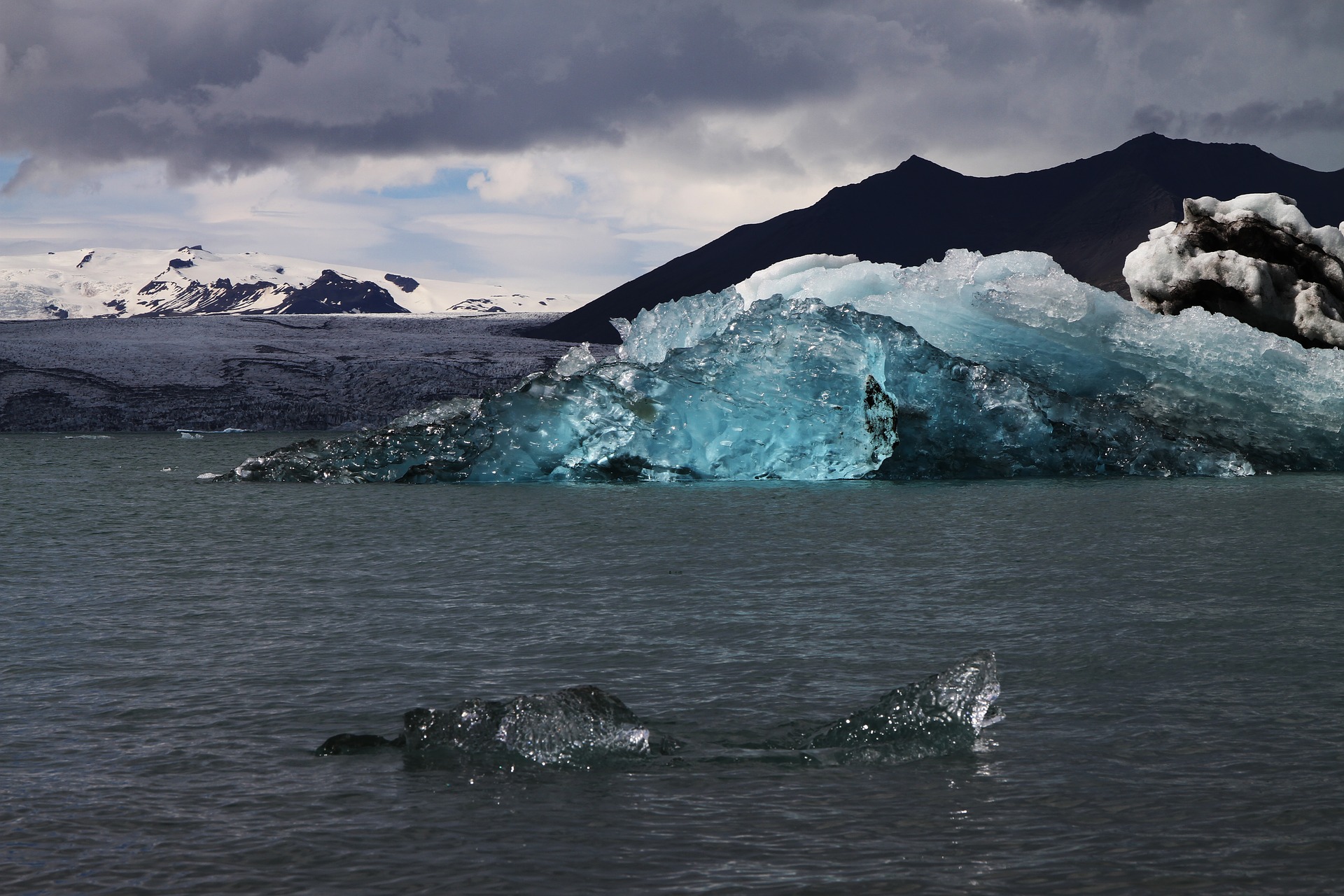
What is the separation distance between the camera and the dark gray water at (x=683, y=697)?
3482 millimetres

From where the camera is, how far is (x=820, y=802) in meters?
3.95

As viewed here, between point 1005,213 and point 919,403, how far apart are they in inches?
4373

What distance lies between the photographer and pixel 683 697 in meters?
5.27

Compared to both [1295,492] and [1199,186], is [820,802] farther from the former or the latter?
[1199,186]

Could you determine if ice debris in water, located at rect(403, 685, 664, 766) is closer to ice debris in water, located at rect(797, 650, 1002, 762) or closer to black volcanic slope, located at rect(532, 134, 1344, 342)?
ice debris in water, located at rect(797, 650, 1002, 762)

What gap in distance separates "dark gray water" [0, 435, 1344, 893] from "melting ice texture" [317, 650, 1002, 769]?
0.35 feet

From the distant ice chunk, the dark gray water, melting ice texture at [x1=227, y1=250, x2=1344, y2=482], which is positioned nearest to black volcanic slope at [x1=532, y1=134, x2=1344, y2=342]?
the distant ice chunk

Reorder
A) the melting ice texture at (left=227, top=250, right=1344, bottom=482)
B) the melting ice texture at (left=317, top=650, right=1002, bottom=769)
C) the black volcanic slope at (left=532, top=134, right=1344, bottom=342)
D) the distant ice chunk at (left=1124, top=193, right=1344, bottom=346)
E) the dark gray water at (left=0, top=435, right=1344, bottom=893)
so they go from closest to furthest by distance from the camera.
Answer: the dark gray water at (left=0, top=435, right=1344, bottom=893), the melting ice texture at (left=317, top=650, right=1002, bottom=769), the melting ice texture at (left=227, top=250, right=1344, bottom=482), the distant ice chunk at (left=1124, top=193, right=1344, bottom=346), the black volcanic slope at (left=532, top=134, right=1344, bottom=342)

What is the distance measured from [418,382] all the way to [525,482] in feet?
125

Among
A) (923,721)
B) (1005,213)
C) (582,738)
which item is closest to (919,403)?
(923,721)

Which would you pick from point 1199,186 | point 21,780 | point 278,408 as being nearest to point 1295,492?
point 21,780

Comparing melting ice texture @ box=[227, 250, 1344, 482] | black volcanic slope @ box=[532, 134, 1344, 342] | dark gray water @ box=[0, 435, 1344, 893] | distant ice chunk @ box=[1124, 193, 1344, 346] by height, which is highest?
black volcanic slope @ box=[532, 134, 1344, 342]

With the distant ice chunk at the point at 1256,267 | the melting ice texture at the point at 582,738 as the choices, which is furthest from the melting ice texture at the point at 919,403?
the melting ice texture at the point at 582,738

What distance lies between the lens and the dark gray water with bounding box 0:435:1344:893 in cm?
348
